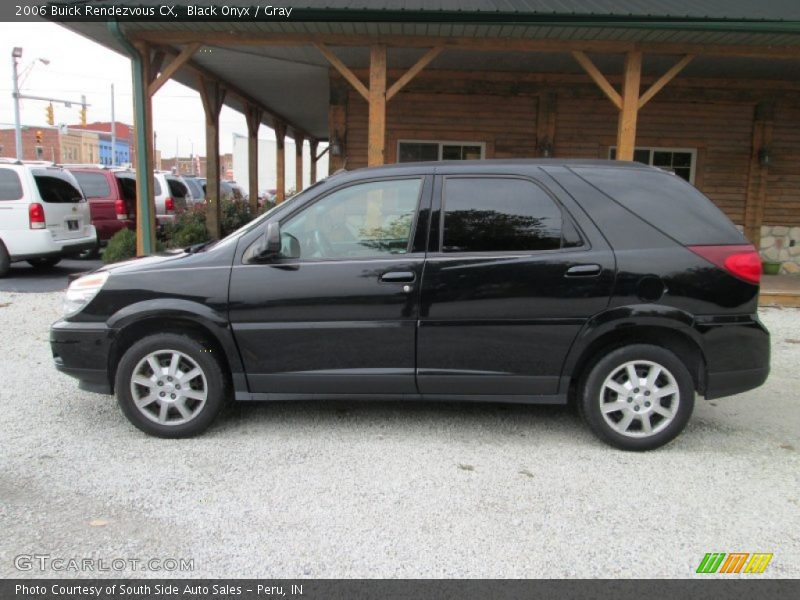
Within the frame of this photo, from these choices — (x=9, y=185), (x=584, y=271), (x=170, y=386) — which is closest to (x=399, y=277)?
(x=584, y=271)

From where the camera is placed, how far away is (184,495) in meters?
3.35

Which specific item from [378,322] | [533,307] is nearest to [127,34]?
[378,322]

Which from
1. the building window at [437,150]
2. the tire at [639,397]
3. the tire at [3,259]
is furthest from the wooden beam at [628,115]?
the tire at [3,259]

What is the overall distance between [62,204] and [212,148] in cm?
339

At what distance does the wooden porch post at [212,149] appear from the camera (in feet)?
40.2

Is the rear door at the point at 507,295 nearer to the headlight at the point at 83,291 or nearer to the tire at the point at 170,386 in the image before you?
the tire at the point at 170,386

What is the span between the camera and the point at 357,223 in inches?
159

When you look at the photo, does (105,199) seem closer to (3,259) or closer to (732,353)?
(3,259)

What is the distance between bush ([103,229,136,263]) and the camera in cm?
977

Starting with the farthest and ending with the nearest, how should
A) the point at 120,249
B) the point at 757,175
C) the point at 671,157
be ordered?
the point at 671,157 → the point at 757,175 → the point at 120,249

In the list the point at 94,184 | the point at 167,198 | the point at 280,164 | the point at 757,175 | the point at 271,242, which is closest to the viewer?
the point at 271,242

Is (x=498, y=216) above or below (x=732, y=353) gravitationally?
above

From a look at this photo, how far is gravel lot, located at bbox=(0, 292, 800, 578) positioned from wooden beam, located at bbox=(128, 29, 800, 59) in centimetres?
521
